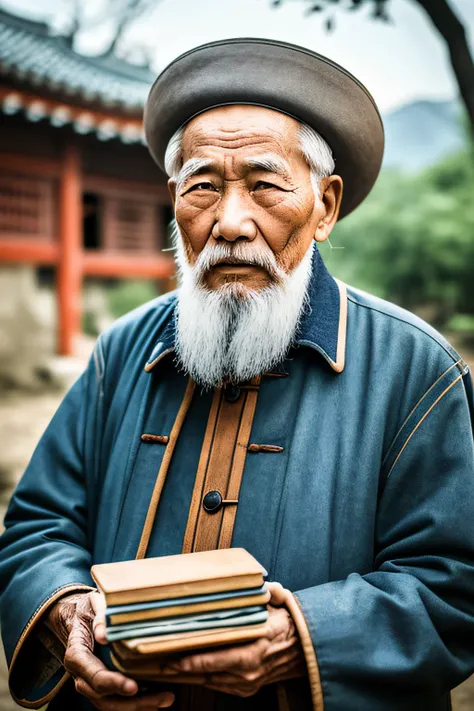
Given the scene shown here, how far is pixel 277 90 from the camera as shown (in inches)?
71.9

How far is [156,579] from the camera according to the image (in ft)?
4.50

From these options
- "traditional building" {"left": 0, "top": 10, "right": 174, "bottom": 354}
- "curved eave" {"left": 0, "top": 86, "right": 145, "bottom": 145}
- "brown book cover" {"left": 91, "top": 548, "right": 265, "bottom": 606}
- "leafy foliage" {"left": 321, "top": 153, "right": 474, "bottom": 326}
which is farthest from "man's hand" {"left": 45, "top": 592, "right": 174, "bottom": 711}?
"leafy foliage" {"left": 321, "top": 153, "right": 474, "bottom": 326}

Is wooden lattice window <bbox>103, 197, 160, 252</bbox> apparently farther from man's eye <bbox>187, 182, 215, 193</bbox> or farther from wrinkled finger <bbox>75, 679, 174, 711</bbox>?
wrinkled finger <bbox>75, 679, 174, 711</bbox>

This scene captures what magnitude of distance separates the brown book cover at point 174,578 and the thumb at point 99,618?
8 cm

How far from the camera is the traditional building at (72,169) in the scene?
8.11 meters

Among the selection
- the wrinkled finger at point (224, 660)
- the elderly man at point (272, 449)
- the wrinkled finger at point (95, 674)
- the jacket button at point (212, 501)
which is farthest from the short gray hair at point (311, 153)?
the wrinkled finger at point (95, 674)

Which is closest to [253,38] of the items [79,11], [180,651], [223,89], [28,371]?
[223,89]

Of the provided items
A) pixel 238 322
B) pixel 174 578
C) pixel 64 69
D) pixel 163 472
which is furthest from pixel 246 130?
pixel 64 69

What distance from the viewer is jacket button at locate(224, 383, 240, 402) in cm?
191

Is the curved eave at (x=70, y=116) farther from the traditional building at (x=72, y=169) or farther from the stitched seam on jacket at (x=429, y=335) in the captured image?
the stitched seam on jacket at (x=429, y=335)

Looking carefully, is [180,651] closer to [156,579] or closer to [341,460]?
[156,579]

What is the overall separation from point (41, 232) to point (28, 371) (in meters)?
2.86

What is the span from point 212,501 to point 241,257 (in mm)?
688

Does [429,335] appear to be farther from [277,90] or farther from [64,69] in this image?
[64,69]
